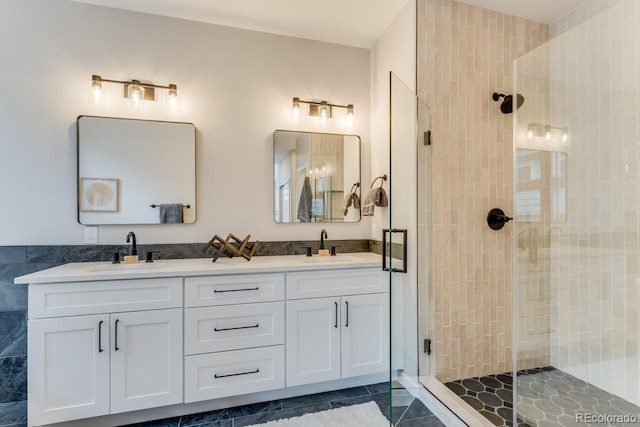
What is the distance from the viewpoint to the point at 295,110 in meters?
2.52

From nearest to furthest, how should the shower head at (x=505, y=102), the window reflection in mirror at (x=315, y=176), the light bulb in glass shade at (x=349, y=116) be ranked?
the shower head at (x=505, y=102), the window reflection in mirror at (x=315, y=176), the light bulb in glass shade at (x=349, y=116)

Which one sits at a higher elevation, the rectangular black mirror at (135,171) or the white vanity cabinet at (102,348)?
the rectangular black mirror at (135,171)

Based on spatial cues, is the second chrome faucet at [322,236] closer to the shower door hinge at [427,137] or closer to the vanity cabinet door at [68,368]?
the shower door hinge at [427,137]

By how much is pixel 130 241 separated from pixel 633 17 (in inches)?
139

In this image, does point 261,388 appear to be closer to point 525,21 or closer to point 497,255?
point 497,255

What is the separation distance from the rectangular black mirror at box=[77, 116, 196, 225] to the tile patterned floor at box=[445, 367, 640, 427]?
2.33 metres

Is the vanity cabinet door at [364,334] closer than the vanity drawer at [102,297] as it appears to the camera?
No

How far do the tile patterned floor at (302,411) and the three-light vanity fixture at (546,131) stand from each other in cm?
186

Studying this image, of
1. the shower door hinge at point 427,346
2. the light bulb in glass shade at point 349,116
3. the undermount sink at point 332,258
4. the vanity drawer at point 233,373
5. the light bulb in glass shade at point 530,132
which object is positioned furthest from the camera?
the light bulb in glass shade at point 349,116

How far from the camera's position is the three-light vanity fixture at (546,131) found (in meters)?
1.91

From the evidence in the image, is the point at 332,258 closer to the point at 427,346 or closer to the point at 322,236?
the point at 322,236

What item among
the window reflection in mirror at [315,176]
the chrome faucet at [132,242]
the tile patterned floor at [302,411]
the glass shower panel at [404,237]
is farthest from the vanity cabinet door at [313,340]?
the chrome faucet at [132,242]

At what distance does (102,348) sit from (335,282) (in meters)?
1.41

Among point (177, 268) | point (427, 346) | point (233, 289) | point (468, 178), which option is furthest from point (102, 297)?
point (468, 178)
